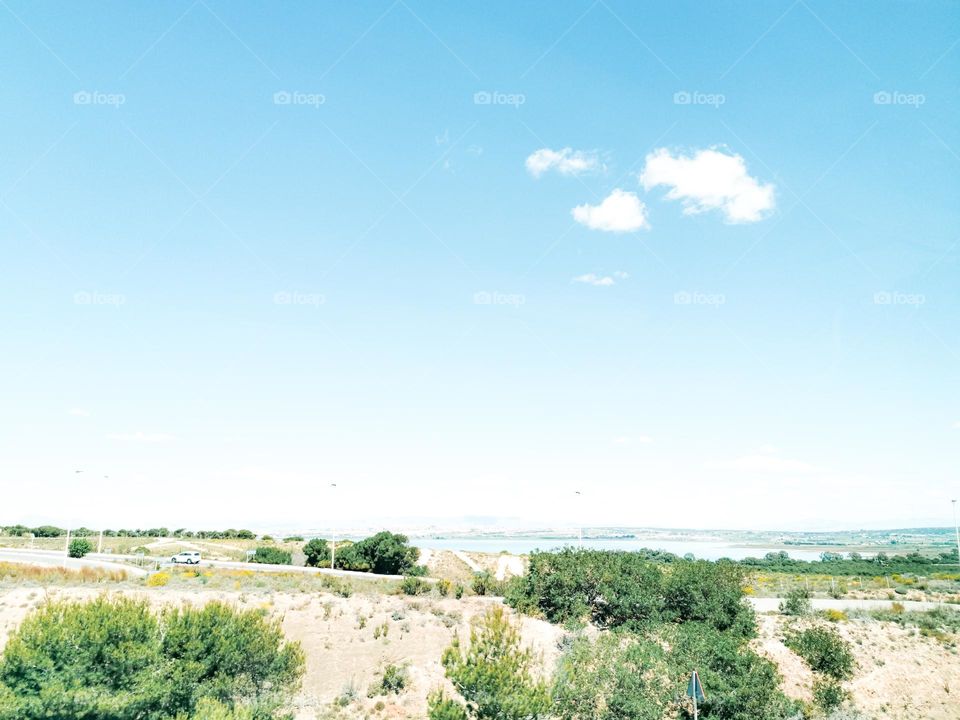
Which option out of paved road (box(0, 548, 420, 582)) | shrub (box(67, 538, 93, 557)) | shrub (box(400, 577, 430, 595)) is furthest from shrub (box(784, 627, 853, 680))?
shrub (box(67, 538, 93, 557))

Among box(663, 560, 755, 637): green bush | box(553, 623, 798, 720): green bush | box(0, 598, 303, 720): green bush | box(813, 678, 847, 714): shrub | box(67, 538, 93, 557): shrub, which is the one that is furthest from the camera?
box(67, 538, 93, 557): shrub

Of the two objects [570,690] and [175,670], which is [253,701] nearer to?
[175,670]

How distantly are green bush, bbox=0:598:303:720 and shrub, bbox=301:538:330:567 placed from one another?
37.8 metres

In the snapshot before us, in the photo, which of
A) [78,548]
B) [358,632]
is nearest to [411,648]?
[358,632]

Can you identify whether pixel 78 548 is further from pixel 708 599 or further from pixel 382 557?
pixel 708 599

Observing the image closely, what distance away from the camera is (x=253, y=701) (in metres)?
20.3

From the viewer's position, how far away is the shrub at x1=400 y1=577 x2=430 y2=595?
3850 centimetres

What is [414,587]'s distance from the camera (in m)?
39.0

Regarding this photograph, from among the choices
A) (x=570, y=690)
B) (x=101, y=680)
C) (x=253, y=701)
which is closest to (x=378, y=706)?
(x=253, y=701)

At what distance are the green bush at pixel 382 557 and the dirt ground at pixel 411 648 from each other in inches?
734

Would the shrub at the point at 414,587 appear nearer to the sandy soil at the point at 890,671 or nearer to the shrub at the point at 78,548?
the sandy soil at the point at 890,671

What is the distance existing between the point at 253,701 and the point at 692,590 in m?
21.8

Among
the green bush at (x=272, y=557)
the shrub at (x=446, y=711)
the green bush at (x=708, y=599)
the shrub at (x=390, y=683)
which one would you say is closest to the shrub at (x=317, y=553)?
the green bush at (x=272, y=557)

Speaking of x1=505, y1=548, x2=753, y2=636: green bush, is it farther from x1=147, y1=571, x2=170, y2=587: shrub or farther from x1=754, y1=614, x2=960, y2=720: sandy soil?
x1=147, y1=571, x2=170, y2=587: shrub
